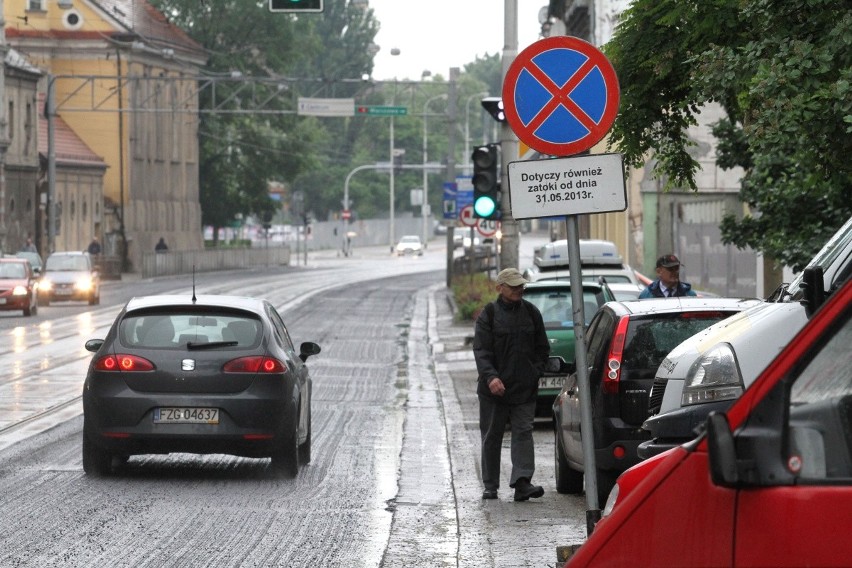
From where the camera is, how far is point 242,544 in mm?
9766

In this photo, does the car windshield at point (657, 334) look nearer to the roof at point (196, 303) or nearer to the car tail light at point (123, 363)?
the roof at point (196, 303)

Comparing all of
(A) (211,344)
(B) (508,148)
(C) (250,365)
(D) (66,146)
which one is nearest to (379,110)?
(D) (66,146)

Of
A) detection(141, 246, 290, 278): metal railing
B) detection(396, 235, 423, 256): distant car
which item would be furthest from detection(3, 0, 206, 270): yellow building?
detection(396, 235, 423, 256): distant car

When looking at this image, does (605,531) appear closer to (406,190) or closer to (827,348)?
(827,348)

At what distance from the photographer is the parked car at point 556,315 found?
17766 millimetres

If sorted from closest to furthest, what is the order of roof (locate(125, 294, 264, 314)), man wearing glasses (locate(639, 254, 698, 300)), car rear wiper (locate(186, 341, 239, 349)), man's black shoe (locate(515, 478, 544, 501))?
1. man's black shoe (locate(515, 478, 544, 501))
2. car rear wiper (locate(186, 341, 239, 349))
3. roof (locate(125, 294, 264, 314))
4. man wearing glasses (locate(639, 254, 698, 300))

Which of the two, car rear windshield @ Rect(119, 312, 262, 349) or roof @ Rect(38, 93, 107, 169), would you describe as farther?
roof @ Rect(38, 93, 107, 169)

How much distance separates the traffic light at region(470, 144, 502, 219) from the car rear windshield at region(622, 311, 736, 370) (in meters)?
12.4

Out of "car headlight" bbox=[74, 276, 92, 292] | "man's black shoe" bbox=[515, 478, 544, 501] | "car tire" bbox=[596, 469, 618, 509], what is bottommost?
"man's black shoe" bbox=[515, 478, 544, 501]

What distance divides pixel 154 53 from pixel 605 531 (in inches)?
3156

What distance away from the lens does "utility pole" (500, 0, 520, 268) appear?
2383 centimetres

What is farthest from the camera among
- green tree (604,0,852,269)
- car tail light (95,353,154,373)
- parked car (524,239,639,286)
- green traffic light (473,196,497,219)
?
parked car (524,239,639,286)

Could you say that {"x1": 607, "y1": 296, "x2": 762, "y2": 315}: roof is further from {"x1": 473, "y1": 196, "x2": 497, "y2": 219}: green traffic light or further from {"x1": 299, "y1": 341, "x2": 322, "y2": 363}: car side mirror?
{"x1": 473, "y1": 196, "x2": 497, "y2": 219}: green traffic light

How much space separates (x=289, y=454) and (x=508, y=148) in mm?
12133
